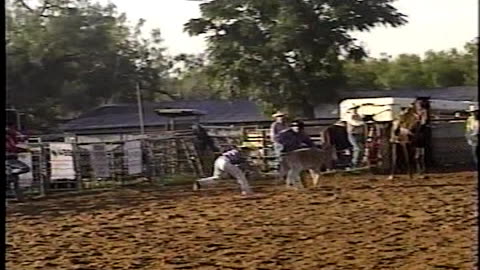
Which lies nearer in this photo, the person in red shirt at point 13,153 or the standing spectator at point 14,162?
the person in red shirt at point 13,153

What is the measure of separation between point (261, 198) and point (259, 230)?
3.67 m

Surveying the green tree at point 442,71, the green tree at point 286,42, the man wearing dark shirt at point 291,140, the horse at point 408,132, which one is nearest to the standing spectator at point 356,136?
the horse at point 408,132

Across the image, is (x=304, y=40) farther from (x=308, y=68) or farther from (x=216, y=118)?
(x=216, y=118)

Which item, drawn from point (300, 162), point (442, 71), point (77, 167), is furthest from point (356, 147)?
point (442, 71)

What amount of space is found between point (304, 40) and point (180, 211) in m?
18.0

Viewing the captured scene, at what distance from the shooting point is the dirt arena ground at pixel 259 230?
312 inches

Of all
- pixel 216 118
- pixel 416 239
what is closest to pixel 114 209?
pixel 416 239

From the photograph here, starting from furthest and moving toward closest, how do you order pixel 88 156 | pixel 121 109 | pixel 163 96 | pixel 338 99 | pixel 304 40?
1. pixel 163 96
2. pixel 121 109
3. pixel 338 99
4. pixel 304 40
5. pixel 88 156

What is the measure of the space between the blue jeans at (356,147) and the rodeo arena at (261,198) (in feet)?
0.08

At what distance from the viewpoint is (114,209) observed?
42.6ft

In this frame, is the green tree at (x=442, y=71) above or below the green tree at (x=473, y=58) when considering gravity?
above

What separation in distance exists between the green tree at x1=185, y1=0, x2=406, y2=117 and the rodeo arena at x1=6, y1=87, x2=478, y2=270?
395 centimetres

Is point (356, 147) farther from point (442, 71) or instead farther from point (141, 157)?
point (442, 71)

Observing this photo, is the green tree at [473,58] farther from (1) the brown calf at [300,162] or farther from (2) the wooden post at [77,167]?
(2) the wooden post at [77,167]
